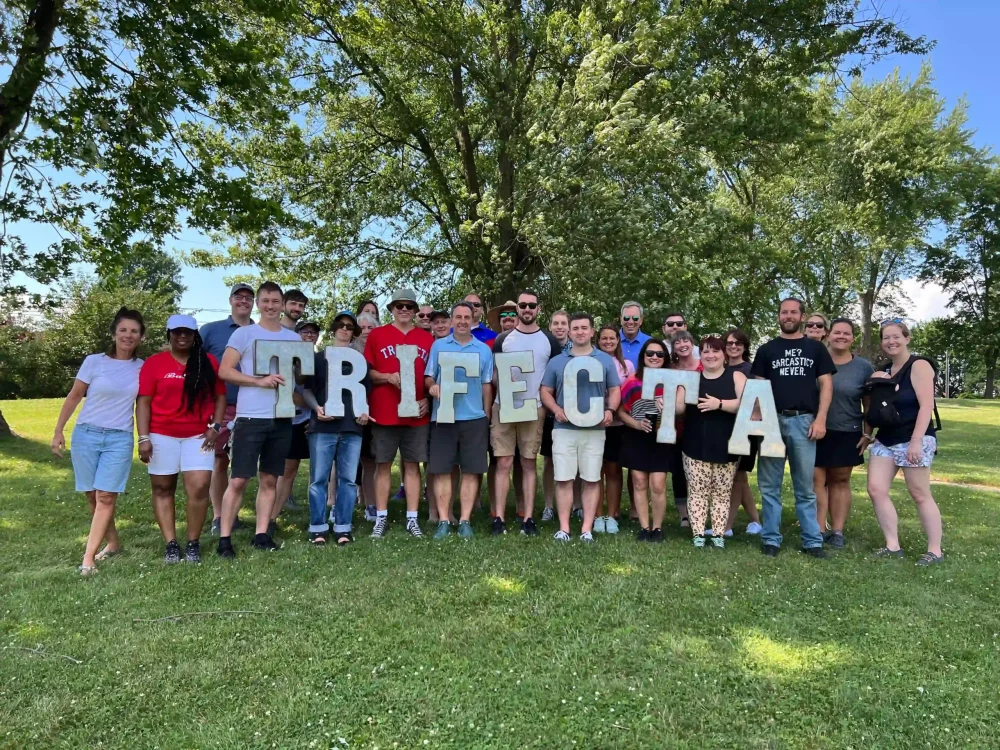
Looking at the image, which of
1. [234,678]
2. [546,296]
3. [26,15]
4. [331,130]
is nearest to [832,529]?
[234,678]

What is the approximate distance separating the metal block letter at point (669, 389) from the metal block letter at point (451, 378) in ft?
5.84

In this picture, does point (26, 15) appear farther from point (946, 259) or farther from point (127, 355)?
point (946, 259)

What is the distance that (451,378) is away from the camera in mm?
6137

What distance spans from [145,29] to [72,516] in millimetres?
Answer: 6879

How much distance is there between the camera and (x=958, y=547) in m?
6.15

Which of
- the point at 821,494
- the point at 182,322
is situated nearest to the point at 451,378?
the point at 182,322

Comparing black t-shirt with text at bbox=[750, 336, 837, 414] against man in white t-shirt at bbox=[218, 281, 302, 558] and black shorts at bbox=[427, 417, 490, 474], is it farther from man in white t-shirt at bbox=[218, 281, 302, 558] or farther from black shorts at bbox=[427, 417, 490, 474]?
man in white t-shirt at bbox=[218, 281, 302, 558]

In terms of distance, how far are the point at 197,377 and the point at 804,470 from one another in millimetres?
5852

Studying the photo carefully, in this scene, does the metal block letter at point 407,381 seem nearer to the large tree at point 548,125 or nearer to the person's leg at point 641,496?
the person's leg at point 641,496

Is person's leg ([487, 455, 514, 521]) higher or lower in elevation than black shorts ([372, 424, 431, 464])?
lower

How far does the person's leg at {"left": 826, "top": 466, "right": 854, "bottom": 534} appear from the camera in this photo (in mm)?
6227

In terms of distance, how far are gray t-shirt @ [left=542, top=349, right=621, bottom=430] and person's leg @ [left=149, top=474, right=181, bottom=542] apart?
12.2 feet

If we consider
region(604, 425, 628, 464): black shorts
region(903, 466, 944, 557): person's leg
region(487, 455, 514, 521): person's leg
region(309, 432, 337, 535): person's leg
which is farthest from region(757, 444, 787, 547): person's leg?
region(309, 432, 337, 535): person's leg

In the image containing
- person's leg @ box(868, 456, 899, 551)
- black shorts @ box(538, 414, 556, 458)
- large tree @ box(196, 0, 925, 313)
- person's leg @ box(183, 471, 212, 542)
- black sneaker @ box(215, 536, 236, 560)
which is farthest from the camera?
large tree @ box(196, 0, 925, 313)
